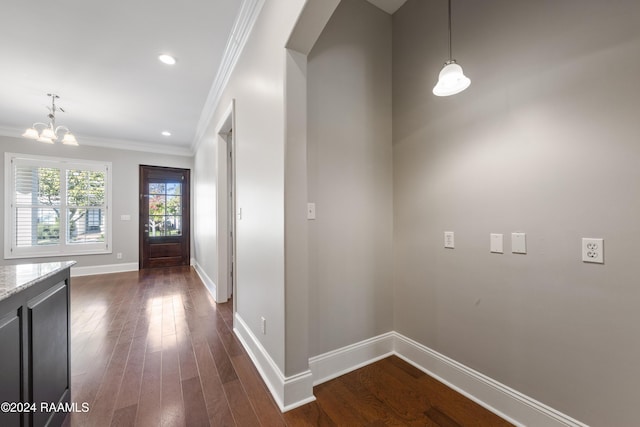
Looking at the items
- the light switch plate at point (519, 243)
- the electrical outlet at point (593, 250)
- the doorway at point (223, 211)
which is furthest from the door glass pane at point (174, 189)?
the electrical outlet at point (593, 250)

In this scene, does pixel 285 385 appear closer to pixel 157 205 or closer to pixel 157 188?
pixel 157 205

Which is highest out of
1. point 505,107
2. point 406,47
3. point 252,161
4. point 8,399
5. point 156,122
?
point 156,122

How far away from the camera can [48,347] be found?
128 cm

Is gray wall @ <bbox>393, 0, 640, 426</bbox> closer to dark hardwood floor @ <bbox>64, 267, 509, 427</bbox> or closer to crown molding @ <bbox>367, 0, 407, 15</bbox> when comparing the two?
crown molding @ <bbox>367, 0, 407, 15</bbox>

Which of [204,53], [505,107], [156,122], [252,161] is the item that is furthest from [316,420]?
[156,122]

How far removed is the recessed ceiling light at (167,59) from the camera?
2.67 m

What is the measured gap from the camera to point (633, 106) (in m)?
1.12

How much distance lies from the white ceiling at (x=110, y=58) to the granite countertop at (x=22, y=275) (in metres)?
2.06

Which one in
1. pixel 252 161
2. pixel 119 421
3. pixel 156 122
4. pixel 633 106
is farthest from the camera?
pixel 156 122

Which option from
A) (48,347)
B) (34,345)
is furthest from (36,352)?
(48,347)

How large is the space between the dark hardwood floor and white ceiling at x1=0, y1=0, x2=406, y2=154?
2876mm

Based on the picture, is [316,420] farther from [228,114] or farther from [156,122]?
[156,122]

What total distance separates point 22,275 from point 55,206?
17.3 ft

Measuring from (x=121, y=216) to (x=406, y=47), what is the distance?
627 cm
